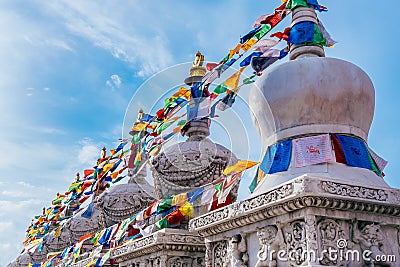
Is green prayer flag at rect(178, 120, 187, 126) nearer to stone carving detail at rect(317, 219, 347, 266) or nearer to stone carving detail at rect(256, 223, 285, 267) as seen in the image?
stone carving detail at rect(256, 223, 285, 267)

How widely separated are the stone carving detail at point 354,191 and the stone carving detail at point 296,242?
1.74ft

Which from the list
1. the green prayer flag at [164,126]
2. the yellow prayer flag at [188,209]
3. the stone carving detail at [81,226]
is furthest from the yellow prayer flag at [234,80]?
the stone carving detail at [81,226]

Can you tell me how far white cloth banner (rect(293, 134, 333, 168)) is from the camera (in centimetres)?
664

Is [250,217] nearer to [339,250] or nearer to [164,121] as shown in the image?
[339,250]

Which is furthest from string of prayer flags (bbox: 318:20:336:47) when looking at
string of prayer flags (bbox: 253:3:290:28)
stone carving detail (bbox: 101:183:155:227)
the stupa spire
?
stone carving detail (bbox: 101:183:155:227)

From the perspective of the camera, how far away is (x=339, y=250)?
579cm

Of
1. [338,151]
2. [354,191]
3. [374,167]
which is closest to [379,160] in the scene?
[374,167]

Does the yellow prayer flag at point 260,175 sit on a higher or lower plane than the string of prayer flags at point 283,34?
lower

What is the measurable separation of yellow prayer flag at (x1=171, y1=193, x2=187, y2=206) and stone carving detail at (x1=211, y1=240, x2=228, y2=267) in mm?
2603

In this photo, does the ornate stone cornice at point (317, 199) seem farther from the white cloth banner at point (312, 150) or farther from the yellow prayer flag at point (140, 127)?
the yellow prayer flag at point (140, 127)

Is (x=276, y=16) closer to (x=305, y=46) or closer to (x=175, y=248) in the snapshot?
(x=305, y=46)

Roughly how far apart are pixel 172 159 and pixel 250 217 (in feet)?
14.9

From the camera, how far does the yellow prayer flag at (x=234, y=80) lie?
8625mm

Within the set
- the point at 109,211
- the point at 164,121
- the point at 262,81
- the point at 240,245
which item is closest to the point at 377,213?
the point at 240,245
